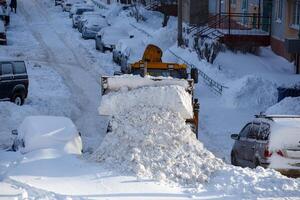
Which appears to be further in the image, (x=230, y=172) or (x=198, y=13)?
(x=198, y=13)

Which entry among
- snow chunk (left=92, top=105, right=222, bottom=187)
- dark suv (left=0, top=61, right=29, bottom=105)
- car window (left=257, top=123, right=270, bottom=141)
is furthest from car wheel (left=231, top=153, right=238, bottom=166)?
dark suv (left=0, top=61, right=29, bottom=105)

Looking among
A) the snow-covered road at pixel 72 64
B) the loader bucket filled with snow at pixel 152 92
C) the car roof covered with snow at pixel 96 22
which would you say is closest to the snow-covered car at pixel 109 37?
the snow-covered road at pixel 72 64

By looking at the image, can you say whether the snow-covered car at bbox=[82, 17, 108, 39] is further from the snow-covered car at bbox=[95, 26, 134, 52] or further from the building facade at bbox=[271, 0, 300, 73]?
the building facade at bbox=[271, 0, 300, 73]

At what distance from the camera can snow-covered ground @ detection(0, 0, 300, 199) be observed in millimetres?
11023

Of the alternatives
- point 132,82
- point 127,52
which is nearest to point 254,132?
point 132,82

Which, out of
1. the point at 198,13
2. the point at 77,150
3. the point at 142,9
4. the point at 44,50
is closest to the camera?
the point at 77,150

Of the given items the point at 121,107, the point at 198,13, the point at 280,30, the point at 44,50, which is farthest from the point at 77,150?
the point at 198,13

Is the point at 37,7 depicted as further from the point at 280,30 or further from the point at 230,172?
the point at 230,172

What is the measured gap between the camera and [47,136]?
13.9 metres

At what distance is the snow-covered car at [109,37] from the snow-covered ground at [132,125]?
2.32 ft

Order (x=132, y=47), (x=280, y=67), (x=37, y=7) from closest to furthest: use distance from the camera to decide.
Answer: (x=280, y=67) < (x=132, y=47) < (x=37, y=7)

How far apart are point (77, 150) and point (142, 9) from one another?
129 feet

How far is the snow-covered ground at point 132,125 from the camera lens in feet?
36.2

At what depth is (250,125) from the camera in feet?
50.5
